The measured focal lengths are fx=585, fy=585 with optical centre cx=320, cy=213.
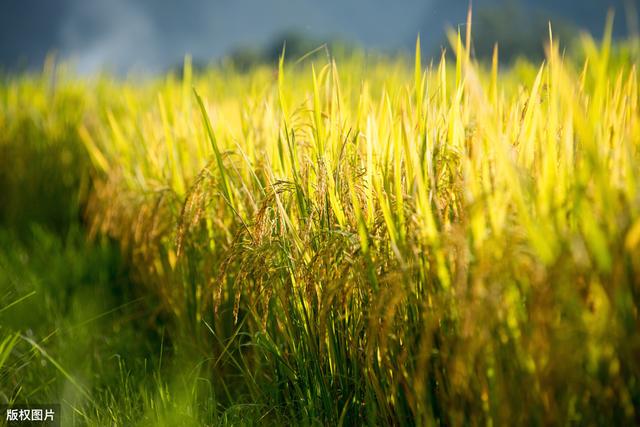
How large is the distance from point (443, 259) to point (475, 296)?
0.11m

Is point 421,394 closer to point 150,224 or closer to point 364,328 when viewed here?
point 364,328

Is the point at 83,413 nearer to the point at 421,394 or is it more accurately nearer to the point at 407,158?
the point at 421,394

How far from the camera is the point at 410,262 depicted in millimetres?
1032

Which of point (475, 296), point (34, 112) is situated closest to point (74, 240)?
point (34, 112)

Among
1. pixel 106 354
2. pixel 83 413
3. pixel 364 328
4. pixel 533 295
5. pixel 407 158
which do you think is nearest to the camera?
pixel 533 295

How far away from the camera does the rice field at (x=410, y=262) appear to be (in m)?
0.80

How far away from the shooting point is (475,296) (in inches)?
33.2

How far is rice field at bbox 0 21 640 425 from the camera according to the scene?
798 millimetres

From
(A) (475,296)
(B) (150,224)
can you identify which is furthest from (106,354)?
(A) (475,296)

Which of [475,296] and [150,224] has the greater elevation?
[475,296]

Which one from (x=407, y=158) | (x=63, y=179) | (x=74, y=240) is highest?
(x=407, y=158)

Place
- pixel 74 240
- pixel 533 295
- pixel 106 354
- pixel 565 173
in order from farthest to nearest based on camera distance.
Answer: pixel 74 240
pixel 106 354
pixel 565 173
pixel 533 295

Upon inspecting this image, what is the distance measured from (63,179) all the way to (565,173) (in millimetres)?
2920

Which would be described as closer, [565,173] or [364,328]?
[565,173]
